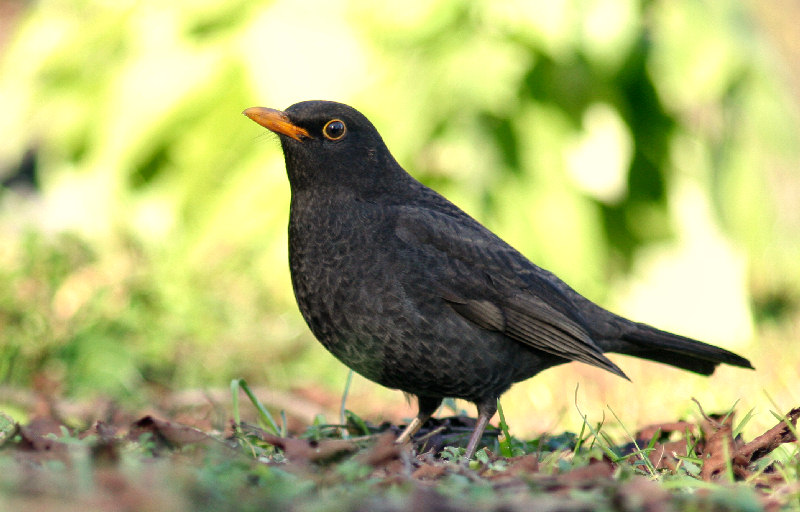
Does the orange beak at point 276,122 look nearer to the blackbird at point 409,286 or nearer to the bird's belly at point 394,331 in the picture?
the blackbird at point 409,286

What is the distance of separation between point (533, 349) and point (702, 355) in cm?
84

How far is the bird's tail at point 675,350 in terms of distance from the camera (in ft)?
13.6

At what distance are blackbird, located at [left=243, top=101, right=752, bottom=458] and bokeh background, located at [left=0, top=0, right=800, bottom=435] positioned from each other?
69.8 inches

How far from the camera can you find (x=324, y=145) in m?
3.96

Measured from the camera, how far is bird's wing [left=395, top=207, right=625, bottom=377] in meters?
3.76

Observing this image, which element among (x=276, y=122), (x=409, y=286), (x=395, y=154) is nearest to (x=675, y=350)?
(x=409, y=286)

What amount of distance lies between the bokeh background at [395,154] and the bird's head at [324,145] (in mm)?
1954

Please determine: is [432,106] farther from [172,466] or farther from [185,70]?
[172,466]

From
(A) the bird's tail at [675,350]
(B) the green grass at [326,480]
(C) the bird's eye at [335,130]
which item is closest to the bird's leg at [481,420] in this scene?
(B) the green grass at [326,480]

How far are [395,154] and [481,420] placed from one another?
3462 millimetres

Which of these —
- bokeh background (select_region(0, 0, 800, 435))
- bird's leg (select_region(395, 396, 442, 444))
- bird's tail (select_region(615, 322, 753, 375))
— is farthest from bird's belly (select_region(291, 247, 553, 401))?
bokeh background (select_region(0, 0, 800, 435))

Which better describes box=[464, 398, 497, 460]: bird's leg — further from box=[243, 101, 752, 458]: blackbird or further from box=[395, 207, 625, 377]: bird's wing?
box=[395, 207, 625, 377]: bird's wing

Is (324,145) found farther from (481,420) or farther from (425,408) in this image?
(481,420)

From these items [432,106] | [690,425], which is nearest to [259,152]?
[432,106]
